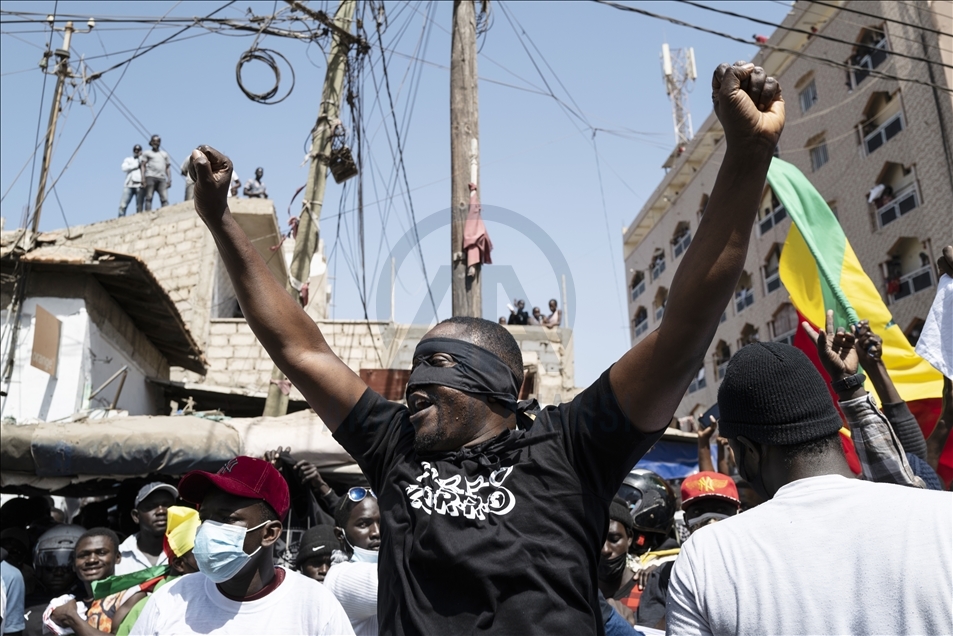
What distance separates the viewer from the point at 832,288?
18.5 feet

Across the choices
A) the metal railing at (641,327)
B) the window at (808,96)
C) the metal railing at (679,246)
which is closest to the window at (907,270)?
the window at (808,96)

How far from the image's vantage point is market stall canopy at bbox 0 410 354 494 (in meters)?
7.47

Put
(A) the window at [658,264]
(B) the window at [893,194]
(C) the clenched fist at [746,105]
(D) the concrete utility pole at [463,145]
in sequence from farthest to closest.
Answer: (A) the window at [658,264] → (B) the window at [893,194] → (D) the concrete utility pole at [463,145] → (C) the clenched fist at [746,105]

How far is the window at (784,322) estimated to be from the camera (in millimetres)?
29516

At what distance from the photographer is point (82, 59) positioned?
12914 millimetres

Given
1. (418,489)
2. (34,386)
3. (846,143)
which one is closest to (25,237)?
(34,386)

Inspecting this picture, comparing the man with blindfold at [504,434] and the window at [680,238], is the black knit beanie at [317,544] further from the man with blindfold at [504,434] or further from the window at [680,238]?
the window at [680,238]

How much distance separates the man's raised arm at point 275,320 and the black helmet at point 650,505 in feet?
10.7

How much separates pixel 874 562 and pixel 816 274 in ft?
17.0

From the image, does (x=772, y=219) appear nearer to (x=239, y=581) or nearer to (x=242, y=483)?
(x=242, y=483)

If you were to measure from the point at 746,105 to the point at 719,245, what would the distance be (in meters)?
0.30

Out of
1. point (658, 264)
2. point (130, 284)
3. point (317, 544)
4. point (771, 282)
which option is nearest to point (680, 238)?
point (658, 264)

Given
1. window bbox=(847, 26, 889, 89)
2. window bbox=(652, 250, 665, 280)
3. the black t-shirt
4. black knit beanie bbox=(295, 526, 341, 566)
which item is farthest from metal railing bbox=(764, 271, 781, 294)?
the black t-shirt

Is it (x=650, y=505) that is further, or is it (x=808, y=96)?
(x=808, y=96)
